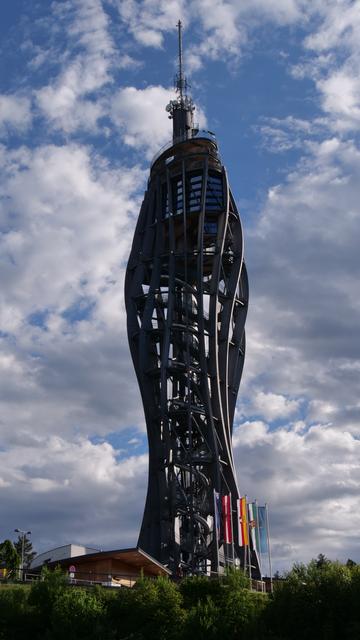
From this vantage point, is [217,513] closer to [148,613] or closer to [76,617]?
[148,613]

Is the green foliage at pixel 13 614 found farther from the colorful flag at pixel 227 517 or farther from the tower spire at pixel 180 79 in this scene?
the tower spire at pixel 180 79

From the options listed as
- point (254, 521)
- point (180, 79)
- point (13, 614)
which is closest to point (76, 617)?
point (13, 614)

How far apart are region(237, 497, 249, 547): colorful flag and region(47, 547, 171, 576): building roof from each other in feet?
41.5

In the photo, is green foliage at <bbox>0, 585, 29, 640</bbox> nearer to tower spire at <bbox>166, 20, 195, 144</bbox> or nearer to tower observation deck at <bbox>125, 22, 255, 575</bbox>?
tower observation deck at <bbox>125, 22, 255, 575</bbox>

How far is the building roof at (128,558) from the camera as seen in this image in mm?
52781

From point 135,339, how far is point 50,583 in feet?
119

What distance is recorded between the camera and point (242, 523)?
6756 centimetres

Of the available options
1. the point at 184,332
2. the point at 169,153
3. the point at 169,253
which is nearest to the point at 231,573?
the point at 184,332

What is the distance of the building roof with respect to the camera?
52.8 m

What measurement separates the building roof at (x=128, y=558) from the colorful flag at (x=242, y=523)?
12.6m

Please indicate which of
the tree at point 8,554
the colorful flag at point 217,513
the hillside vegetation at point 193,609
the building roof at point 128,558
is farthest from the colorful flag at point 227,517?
the hillside vegetation at point 193,609

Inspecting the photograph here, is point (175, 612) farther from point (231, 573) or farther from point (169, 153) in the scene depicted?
point (169, 153)

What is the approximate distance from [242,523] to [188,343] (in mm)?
17078

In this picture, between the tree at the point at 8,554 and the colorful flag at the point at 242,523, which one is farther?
the colorful flag at the point at 242,523
